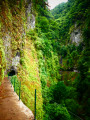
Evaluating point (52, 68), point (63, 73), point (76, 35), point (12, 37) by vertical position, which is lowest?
point (63, 73)

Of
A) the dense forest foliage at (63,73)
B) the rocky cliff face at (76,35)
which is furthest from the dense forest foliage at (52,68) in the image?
the rocky cliff face at (76,35)

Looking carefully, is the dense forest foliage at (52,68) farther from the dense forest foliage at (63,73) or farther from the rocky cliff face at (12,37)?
the rocky cliff face at (12,37)

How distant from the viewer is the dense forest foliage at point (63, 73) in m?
13.0

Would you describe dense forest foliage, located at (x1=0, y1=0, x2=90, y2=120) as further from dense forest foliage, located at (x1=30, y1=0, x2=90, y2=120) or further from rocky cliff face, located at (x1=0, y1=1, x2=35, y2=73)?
rocky cliff face, located at (x1=0, y1=1, x2=35, y2=73)

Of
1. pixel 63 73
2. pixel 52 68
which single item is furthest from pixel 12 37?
pixel 63 73

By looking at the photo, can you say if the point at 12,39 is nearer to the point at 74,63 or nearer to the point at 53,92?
the point at 53,92

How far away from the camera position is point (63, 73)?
2889 centimetres

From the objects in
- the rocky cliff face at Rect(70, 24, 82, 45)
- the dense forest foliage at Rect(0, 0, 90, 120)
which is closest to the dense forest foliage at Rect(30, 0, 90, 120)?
the dense forest foliage at Rect(0, 0, 90, 120)

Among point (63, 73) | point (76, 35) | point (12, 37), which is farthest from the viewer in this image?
point (76, 35)

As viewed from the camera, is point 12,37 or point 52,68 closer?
point 12,37

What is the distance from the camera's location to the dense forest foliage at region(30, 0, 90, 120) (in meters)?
13.0

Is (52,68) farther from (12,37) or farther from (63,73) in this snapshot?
(12,37)

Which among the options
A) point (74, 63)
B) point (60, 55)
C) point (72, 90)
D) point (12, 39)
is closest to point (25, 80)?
point (12, 39)

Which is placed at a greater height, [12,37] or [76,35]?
[76,35]
